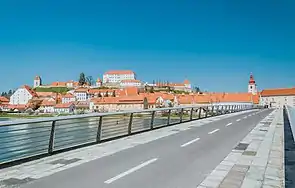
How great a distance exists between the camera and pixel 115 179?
19.4 ft

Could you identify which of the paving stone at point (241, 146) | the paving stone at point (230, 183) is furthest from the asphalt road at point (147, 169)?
the paving stone at point (230, 183)

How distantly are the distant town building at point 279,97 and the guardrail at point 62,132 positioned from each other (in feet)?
498

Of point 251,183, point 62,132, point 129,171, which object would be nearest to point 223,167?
point 251,183

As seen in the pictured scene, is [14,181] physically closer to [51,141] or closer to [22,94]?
[51,141]

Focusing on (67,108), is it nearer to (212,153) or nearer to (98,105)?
(98,105)

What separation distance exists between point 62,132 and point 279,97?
558ft

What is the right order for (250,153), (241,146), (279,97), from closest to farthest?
(250,153) → (241,146) → (279,97)

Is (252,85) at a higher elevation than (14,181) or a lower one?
higher

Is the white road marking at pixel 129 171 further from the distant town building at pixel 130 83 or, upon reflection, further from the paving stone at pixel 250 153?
the distant town building at pixel 130 83

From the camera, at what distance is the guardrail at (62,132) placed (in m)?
7.21

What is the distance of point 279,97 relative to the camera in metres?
162

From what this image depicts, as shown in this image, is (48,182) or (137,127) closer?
(48,182)

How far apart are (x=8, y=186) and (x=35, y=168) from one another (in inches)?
56.2

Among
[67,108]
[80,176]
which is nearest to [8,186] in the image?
[80,176]
